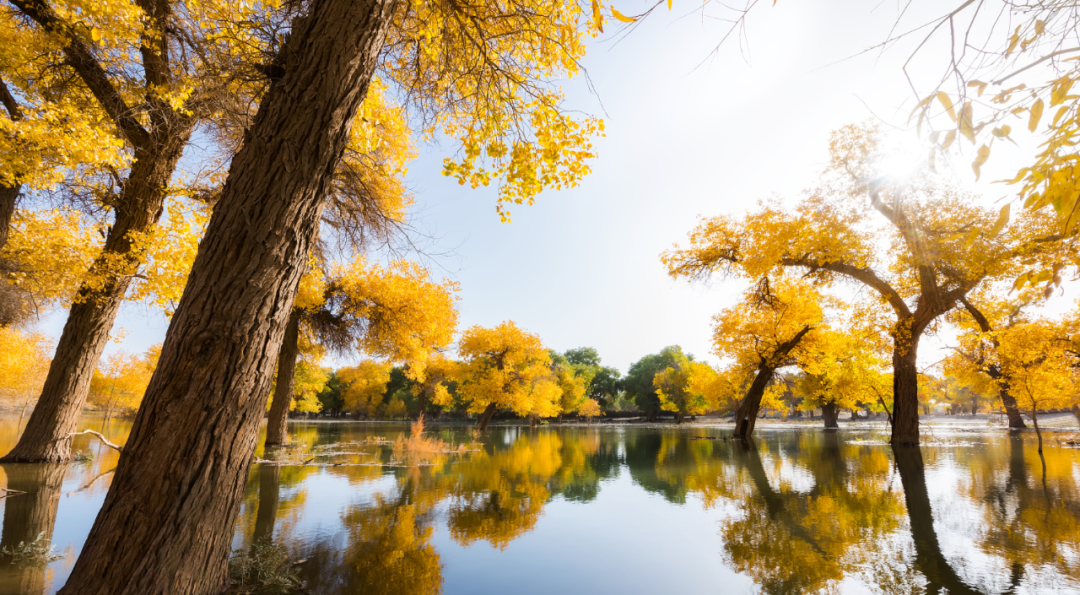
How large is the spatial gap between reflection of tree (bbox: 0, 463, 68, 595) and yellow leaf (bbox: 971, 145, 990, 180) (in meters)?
5.76

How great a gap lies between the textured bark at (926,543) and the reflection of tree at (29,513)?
6.69 m

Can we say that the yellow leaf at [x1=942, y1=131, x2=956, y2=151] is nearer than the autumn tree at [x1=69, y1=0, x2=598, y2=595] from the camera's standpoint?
Yes

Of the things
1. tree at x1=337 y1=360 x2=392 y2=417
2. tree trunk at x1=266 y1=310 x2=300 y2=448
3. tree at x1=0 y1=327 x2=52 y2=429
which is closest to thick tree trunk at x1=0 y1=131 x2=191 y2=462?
tree trunk at x1=266 y1=310 x2=300 y2=448

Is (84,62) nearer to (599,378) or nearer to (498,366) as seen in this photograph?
(498,366)

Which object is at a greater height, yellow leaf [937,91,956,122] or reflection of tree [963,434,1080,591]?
yellow leaf [937,91,956,122]

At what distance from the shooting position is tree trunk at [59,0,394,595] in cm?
187

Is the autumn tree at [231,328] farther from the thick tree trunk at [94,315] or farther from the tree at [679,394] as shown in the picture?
the tree at [679,394]

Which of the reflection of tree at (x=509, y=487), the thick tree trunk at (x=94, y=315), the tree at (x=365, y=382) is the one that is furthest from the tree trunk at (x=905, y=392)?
the tree at (x=365, y=382)

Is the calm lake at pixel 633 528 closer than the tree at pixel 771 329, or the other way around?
the calm lake at pixel 633 528

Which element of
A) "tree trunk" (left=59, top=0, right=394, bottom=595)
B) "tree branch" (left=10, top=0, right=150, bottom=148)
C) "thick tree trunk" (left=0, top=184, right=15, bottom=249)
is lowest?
"tree trunk" (left=59, top=0, right=394, bottom=595)

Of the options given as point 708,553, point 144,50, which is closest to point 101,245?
point 144,50

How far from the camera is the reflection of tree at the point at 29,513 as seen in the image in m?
3.07

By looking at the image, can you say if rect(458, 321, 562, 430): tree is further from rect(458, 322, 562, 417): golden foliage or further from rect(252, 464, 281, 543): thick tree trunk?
rect(252, 464, 281, 543): thick tree trunk

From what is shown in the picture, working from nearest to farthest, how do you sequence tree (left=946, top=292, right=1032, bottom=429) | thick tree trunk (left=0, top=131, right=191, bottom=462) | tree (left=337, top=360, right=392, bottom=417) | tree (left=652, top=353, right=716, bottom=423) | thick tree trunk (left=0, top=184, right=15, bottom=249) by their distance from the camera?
thick tree trunk (left=0, top=184, right=15, bottom=249) < thick tree trunk (left=0, top=131, right=191, bottom=462) < tree (left=946, top=292, right=1032, bottom=429) < tree (left=652, top=353, right=716, bottom=423) < tree (left=337, top=360, right=392, bottom=417)
